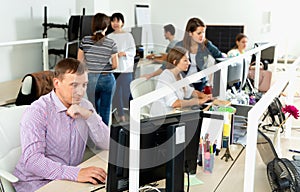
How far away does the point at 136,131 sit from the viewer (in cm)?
120

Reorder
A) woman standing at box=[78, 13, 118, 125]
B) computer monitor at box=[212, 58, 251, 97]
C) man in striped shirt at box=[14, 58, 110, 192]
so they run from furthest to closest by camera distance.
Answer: woman standing at box=[78, 13, 118, 125] → computer monitor at box=[212, 58, 251, 97] → man in striped shirt at box=[14, 58, 110, 192]

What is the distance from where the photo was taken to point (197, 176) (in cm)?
186

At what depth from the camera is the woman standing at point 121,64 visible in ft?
13.6

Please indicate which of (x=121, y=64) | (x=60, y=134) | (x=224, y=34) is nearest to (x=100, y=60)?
(x=121, y=64)

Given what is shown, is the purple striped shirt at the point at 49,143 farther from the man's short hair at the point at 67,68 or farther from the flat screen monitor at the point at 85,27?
the flat screen monitor at the point at 85,27

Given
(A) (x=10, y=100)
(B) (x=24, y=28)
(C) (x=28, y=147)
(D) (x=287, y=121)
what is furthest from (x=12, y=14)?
(D) (x=287, y=121)

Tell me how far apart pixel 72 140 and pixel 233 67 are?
1.57 meters

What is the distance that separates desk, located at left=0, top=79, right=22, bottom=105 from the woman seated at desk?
138cm

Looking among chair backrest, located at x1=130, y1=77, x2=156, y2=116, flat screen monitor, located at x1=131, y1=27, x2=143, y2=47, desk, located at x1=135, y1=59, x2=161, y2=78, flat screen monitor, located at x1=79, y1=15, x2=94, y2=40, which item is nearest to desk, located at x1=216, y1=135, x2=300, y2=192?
chair backrest, located at x1=130, y1=77, x2=156, y2=116

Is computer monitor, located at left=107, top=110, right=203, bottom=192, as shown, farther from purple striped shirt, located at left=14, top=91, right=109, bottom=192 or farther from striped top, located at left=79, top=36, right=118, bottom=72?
striped top, located at left=79, top=36, right=118, bottom=72

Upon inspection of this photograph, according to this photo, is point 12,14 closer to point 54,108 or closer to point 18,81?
point 18,81

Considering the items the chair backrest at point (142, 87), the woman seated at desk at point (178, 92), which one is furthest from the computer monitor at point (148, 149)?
the chair backrest at point (142, 87)

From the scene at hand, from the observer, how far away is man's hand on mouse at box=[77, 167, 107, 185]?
171cm

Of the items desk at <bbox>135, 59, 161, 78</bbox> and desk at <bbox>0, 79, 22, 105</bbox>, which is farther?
desk at <bbox>135, 59, 161, 78</bbox>
